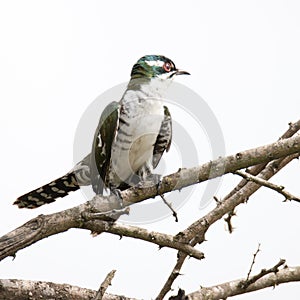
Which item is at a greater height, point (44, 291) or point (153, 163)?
point (153, 163)

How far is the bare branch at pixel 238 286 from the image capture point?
3253 mm

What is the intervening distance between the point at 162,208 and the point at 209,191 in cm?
61

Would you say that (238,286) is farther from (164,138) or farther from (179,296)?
(164,138)

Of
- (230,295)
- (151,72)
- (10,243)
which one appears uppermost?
(151,72)

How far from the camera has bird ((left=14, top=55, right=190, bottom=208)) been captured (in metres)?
4.37

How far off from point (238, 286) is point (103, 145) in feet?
5.19

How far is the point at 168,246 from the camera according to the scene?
298 centimetres

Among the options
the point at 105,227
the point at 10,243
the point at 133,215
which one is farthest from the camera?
the point at 133,215

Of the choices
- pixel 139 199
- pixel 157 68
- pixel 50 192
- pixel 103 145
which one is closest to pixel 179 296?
pixel 139 199

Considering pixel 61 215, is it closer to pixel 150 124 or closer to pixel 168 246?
pixel 168 246

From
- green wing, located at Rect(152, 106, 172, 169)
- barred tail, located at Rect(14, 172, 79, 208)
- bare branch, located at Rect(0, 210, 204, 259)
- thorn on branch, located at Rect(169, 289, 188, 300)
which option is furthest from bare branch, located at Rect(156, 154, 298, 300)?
barred tail, located at Rect(14, 172, 79, 208)

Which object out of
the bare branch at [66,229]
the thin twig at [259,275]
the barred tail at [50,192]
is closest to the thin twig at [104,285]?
the bare branch at [66,229]

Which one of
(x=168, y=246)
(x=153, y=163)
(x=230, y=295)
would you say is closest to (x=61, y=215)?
(x=168, y=246)

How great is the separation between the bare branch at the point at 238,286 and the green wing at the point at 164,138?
1.58 meters
